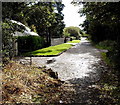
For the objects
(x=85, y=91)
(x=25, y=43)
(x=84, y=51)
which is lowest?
(x=85, y=91)

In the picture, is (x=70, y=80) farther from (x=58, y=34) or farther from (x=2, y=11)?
(x=58, y=34)

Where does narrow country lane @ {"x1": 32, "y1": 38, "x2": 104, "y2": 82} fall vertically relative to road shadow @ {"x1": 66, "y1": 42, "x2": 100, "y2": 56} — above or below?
below

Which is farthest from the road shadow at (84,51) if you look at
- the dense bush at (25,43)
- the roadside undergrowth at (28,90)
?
the roadside undergrowth at (28,90)

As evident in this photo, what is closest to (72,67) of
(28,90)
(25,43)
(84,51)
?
(28,90)

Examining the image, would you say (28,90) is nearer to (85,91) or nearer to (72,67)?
(85,91)

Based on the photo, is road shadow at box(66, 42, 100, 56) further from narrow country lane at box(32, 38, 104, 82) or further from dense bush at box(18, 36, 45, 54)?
narrow country lane at box(32, 38, 104, 82)

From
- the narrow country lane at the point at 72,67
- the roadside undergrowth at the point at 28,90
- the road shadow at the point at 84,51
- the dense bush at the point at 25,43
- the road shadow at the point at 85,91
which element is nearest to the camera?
the roadside undergrowth at the point at 28,90

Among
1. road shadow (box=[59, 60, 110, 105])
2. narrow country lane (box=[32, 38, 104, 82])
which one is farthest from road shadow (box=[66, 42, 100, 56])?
road shadow (box=[59, 60, 110, 105])

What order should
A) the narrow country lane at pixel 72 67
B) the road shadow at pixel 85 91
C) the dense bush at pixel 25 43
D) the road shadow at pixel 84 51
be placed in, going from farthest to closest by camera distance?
the road shadow at pixel 84 51
the dense bush at pixel 25 43
the narrow country lane at pixel 72 67
the road shadow at pixel 85 91

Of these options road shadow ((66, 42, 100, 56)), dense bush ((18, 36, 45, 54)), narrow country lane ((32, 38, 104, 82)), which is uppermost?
dense bush ((18, 36, 45, 54))

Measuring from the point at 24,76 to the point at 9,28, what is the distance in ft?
8.90

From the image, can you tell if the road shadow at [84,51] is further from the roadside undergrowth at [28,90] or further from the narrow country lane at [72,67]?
the roadside undergrowth at [28,90]

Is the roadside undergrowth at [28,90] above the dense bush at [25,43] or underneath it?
underneath

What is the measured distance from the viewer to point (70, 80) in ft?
20.1
